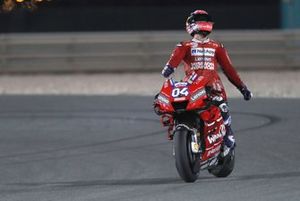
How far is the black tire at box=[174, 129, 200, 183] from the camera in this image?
7.93 m

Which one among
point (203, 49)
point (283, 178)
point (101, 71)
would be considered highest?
point (203, 49)

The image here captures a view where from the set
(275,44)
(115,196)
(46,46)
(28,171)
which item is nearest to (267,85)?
(275,44)

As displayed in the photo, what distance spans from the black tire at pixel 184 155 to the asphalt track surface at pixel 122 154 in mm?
118

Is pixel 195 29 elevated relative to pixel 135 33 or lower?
elevated

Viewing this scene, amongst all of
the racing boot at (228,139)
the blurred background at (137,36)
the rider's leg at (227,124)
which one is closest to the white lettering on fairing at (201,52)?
the rider's leg at (227,124)

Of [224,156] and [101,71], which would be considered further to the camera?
[101,71]

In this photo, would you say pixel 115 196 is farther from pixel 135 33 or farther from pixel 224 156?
pixel 135 33

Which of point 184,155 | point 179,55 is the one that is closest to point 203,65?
point 179,55

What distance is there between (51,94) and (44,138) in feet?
18.9

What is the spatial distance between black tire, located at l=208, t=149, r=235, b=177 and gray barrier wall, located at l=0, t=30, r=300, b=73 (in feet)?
40.5

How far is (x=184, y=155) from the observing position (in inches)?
312

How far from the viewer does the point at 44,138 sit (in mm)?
11914

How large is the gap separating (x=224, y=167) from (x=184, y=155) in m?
0.80

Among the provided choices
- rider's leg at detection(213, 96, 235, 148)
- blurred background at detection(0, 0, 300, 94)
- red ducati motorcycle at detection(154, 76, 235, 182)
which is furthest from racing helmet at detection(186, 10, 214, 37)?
blurred background at detection(0, 0, 300, 94)
